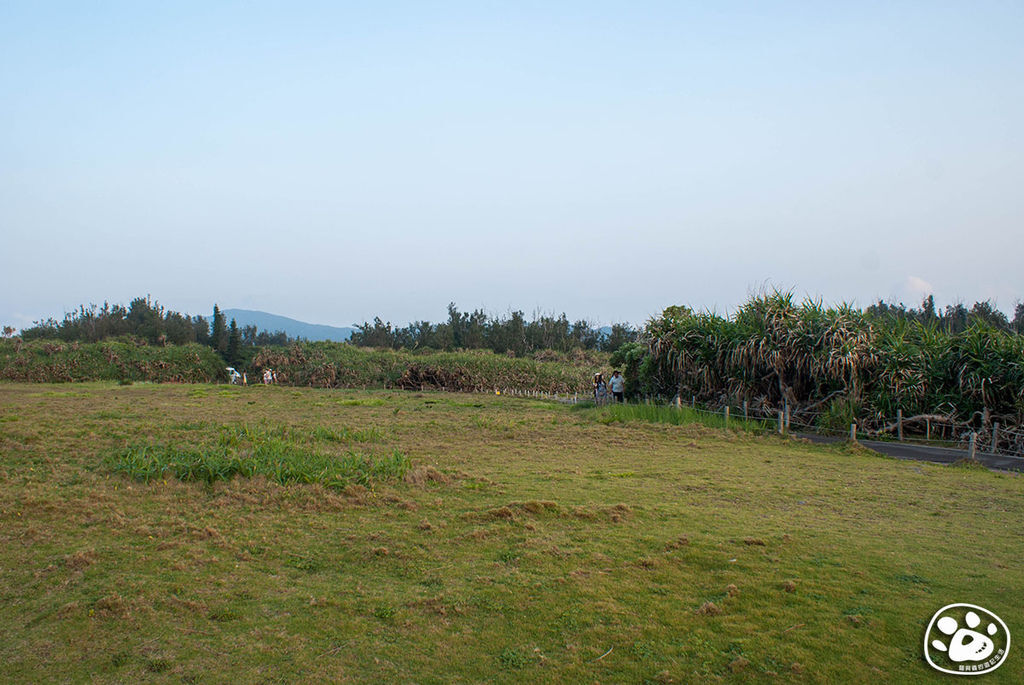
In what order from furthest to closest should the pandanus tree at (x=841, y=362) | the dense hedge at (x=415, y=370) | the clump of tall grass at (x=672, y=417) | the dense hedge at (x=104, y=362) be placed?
the dense hedge at (x=415, y=370) → the dense hedge at (x=104, y=362) → the clump of tall grass at (x=672, y=417) → the pandanus tree at (x=841, y=362)

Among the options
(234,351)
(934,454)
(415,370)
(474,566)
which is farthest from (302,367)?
(474,566)

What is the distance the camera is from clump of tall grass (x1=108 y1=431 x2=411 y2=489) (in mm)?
8453

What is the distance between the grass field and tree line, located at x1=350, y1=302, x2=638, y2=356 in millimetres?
37993

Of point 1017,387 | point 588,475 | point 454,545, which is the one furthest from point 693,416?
point 454,545

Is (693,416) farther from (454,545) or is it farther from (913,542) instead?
(454,545)

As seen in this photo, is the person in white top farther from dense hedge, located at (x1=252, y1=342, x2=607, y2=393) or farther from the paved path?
dense hedge, located at (x1=252, y1=342, x2=607, y2=393)

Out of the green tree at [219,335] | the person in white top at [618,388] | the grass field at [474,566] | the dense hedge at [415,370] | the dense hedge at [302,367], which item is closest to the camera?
the grass field at [474,566]

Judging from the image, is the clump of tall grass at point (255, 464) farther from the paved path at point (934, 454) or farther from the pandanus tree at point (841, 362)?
the pandanus tree at point (841, 362)

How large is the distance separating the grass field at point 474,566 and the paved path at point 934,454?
1.96 meters

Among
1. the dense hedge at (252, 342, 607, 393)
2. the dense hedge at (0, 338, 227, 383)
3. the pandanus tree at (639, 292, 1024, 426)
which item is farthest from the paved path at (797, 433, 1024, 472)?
the dense hedge at (0, 338, 227, 383)

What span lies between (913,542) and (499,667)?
4.49 m

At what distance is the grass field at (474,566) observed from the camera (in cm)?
421

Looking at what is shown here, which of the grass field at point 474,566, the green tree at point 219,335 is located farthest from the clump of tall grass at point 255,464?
the green tree at point 219,335

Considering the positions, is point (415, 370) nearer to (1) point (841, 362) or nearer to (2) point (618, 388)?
(2) point (618, 388)
